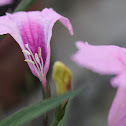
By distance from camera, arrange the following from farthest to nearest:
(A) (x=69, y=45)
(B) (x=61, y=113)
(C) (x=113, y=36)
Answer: (A) (x=69, y=45) → (C) (x=113, y=36) → (B) (x=61, y=113)

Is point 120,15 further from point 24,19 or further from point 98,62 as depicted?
point 98,62

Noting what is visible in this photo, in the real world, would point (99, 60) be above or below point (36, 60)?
above

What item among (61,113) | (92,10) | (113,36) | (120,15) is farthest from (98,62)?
(92,10)

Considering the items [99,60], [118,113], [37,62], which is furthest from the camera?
[37,62]

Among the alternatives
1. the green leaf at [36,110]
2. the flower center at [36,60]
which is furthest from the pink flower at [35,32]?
the green leaf at [36,110]

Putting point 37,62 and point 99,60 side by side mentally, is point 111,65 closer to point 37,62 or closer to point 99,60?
point 99,60

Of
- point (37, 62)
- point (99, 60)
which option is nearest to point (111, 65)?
point (99, 60)

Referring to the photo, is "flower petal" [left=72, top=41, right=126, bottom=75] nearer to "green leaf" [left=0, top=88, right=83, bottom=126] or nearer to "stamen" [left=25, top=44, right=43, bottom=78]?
"green leaf" [left=0, top=88, right=83, bottom=126]
